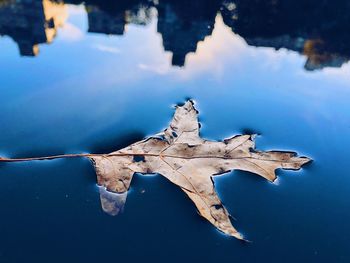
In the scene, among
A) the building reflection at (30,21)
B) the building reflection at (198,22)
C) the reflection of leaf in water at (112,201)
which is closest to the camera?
the reflection of leaf in water at (112,201)

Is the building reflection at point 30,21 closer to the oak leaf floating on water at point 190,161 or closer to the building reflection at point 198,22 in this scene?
the building reflection at point 198,22

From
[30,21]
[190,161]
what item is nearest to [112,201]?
[190,161]

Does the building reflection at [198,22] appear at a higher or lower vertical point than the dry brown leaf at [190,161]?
higher

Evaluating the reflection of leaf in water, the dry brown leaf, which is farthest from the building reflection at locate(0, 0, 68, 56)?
the reflection of leaf in water

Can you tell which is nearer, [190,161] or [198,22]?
[190,161]

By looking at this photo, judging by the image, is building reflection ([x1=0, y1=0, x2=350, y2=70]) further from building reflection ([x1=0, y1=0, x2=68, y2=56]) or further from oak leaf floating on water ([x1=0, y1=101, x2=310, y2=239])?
oak leaf floating on water ([x1=0, y1=101, x2=310, y2=239])

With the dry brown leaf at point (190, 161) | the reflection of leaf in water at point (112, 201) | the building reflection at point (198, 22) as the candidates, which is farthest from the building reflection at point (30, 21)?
the reflection of leaf in water at point (112, 201)

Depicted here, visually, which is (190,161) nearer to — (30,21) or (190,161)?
(190,161)
